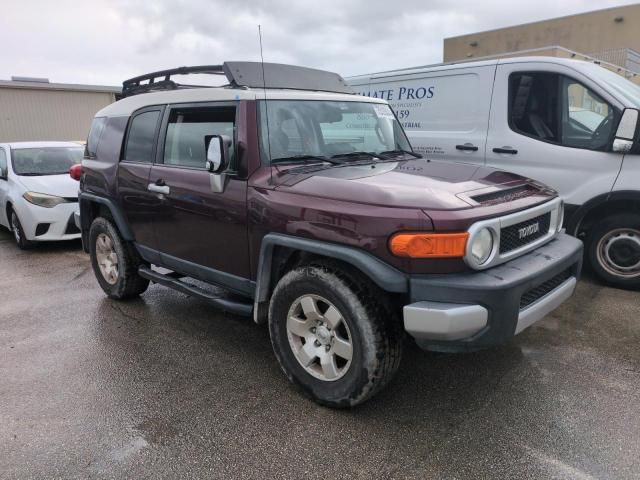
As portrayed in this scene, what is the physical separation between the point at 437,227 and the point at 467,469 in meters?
1.18

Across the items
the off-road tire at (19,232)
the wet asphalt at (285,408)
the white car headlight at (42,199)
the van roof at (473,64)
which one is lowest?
the wet asphalt at (285,408)

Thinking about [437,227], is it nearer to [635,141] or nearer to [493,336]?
[493,336]

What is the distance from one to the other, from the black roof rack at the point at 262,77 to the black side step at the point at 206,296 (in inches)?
60.4

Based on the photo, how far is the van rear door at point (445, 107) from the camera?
539 centimetres

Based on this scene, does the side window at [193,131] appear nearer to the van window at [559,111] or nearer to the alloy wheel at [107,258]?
the alloy wheel at [107,258]

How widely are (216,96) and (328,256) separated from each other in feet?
5.12

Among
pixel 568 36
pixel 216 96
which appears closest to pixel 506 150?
pixel 216 96

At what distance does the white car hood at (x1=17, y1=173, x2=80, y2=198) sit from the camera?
22.3 ft

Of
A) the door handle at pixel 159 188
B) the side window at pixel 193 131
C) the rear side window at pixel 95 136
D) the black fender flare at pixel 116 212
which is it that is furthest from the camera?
the rear side window at pixel 95 136

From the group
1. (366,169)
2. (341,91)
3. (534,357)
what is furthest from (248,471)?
(341,91)

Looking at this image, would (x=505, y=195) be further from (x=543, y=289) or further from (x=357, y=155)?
(x=357, y=155)

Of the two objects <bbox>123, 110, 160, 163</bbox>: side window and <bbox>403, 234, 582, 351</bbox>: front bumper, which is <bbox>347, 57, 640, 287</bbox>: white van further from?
<bbox>123, 110, 160, 163</bbox>: side window

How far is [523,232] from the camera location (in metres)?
2.84

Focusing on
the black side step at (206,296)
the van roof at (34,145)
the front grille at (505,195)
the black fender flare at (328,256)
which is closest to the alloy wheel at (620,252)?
the front grille at (505,195)
